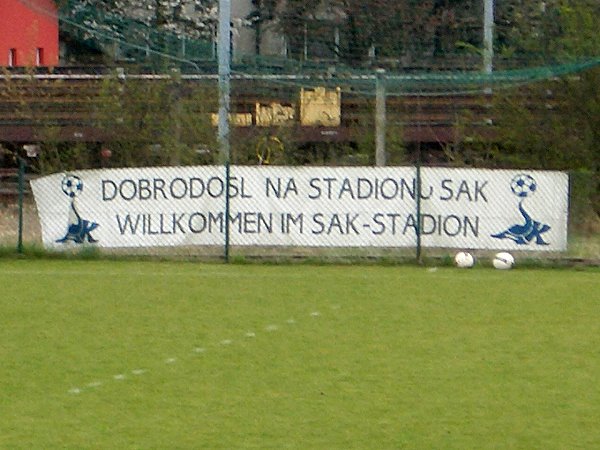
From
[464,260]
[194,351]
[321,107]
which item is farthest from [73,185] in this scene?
[194,351]

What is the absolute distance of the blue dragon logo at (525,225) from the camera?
1767cm

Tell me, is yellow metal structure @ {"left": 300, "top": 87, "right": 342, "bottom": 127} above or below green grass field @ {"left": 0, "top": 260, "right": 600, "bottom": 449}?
above

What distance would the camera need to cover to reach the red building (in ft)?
118

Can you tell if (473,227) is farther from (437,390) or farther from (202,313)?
(437,390)

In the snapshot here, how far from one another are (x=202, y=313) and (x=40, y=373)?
3482mm

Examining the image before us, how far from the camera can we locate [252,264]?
18.1 metres

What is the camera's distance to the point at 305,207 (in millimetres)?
17938

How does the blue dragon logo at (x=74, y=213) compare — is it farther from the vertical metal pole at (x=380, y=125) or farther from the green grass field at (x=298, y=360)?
the vertical metal pole at (x=380, y=125)

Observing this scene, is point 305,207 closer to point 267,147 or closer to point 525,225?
point 267,147

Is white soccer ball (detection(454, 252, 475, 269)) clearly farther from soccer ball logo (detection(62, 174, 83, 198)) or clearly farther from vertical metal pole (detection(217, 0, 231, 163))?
soccer ball logo (detection(62, 174, 83, 198))

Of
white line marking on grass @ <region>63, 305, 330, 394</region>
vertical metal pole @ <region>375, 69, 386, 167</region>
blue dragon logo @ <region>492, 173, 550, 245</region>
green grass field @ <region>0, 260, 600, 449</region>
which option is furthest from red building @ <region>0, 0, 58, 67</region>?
white line marking on grass @ <region>63, 305, 330, 394</region>

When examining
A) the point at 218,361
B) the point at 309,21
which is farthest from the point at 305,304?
the point at 309,21

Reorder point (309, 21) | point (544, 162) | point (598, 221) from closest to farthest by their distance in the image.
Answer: point (598, 221), point (544, 162), point (309, 21)

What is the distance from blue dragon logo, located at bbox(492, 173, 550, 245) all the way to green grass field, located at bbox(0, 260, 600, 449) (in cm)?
100
